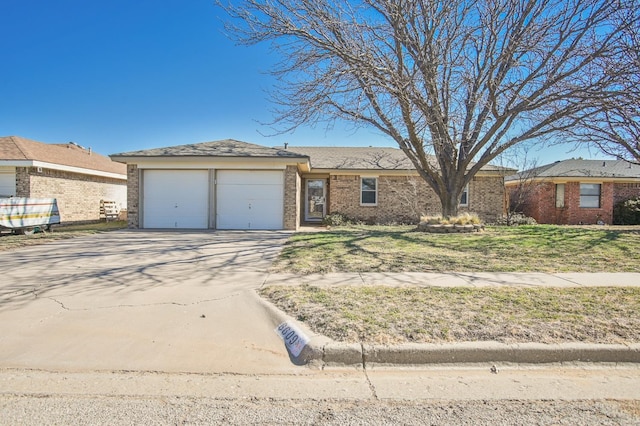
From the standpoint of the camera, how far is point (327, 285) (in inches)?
231

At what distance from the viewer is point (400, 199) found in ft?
60.7

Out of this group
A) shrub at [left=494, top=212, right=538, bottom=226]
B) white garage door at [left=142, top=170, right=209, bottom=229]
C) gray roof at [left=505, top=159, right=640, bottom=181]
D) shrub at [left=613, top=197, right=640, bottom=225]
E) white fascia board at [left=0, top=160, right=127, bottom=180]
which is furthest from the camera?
gray roof at [left=505, top=159, right=640, bottom=181]

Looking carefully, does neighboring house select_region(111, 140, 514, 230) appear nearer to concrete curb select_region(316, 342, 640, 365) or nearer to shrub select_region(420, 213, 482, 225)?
shrub select_region(420, 213, 482, 225)

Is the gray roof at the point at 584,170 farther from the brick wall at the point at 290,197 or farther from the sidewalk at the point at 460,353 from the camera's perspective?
the sidewalk at the point at 460,353

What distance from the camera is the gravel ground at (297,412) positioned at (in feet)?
8.67

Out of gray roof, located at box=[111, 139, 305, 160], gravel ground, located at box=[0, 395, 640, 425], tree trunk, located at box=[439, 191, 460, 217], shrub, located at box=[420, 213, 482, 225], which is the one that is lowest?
gravel ground, located at box=[0, 395, 640, 425]

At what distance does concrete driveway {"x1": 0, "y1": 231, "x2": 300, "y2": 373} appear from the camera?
11.9 ft

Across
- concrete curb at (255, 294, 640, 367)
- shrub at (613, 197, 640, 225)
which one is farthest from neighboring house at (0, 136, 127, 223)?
shrub at (613, 197, 640, 225)

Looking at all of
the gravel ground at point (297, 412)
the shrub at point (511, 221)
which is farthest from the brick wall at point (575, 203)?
the gravel ground at point (297, 412)

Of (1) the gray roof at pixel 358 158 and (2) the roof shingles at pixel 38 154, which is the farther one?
(1) the gray roof at pixel 358 158

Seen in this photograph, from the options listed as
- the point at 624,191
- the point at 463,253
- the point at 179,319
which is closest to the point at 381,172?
the point at 463,253

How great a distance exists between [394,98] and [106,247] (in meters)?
9.08

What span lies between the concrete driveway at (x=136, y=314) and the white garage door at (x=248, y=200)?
20.8 ft

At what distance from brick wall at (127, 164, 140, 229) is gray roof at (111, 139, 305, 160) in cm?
78
